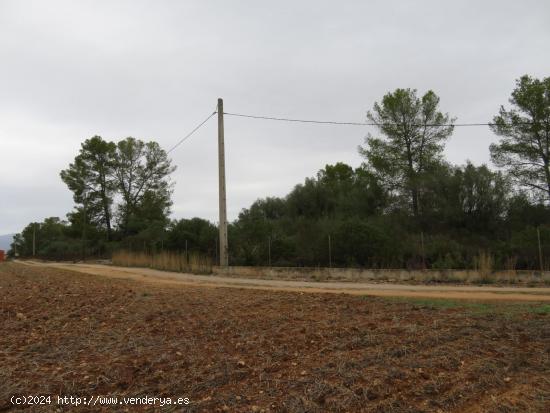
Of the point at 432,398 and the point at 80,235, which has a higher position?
the point at 80,235

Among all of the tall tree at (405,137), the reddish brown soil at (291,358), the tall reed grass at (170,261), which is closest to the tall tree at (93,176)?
the tall reed grass at (170,261)

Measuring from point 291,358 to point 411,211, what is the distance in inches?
1120

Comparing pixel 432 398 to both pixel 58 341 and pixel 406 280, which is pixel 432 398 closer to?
pixel 58 341

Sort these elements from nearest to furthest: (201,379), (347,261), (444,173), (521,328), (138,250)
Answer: (201,379) < (521,328) < (347,261) < (444,173) < (138,250)

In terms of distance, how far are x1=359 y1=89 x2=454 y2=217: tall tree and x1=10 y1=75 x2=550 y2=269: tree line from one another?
7 centimetres

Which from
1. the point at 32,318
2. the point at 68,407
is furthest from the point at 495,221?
the point at 68,407

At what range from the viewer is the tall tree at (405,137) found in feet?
113

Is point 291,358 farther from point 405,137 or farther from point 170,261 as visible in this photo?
point 405,137

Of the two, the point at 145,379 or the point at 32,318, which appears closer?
the point at 145,379

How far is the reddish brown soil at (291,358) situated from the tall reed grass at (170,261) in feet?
50.1

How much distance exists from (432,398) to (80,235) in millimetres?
63959

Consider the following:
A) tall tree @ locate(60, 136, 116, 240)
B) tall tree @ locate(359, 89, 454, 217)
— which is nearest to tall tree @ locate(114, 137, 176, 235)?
tall tree @ locate(60, 136, 116, 240)

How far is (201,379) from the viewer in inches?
193

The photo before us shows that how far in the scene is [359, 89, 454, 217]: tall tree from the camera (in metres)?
34.6
